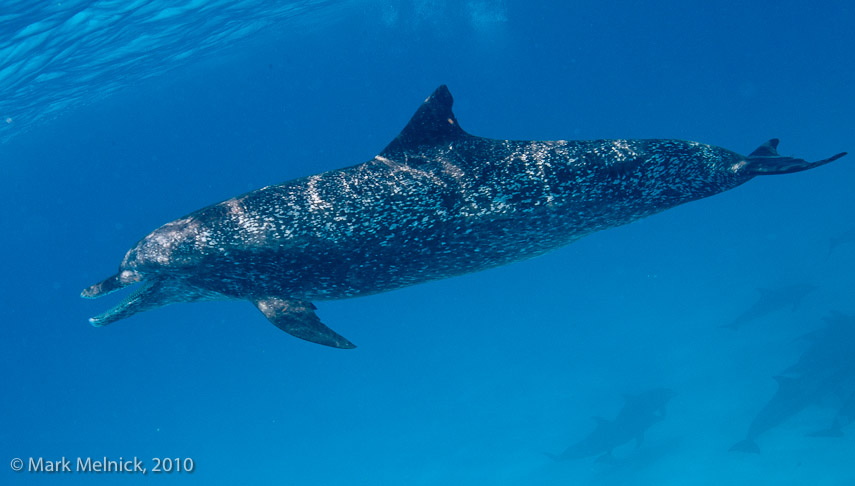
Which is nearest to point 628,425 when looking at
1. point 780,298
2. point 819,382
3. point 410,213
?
point 819,382

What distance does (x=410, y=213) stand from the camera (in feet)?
22.8

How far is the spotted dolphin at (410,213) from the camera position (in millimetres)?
6945

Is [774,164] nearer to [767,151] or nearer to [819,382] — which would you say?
[767,151]

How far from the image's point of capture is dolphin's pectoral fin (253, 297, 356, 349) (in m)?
6.58

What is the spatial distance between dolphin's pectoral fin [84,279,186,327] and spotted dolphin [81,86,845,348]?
0.02 metres

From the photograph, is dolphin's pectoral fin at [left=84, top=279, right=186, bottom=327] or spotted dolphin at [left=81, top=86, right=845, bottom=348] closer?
spotted dolphin at [left=81, top=86, right=845, bottom=348]

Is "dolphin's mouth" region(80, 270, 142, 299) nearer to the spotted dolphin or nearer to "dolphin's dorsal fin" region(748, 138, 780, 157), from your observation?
the spotted dolphin

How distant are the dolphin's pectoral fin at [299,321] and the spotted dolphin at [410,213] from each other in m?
0.03

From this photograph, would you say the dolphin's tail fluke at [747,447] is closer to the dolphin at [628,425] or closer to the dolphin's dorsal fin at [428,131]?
the dolphin at [628,425]

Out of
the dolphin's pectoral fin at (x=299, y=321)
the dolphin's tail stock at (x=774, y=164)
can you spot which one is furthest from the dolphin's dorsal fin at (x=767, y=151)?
the dolphin's pectoral fin at (x=299, y=321)

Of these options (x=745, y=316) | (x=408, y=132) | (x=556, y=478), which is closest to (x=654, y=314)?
(x=745, y=316)

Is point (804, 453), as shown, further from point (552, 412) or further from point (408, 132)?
point (408, 132)

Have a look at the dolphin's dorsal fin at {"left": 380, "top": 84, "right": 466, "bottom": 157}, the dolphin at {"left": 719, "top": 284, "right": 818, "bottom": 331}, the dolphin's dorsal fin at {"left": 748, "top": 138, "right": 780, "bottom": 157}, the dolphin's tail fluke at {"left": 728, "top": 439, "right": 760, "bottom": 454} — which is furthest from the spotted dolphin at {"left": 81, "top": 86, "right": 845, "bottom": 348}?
the dolphin at {"left": 719, "top": 284, "right": 818, "bottom": 331}

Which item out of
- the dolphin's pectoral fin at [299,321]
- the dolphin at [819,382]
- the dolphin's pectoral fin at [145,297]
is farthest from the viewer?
the dolphin at [819,382]
